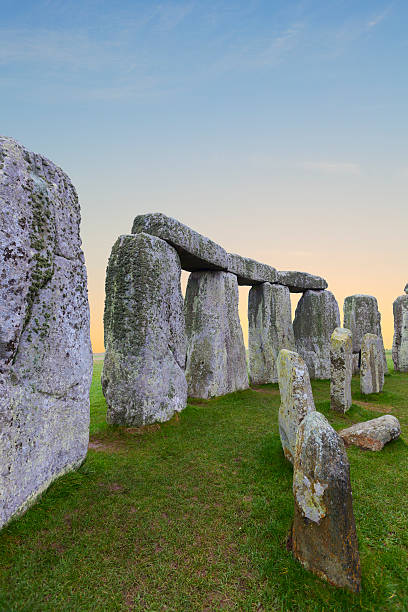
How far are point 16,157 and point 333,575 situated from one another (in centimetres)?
465

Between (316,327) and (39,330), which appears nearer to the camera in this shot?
(39,330)

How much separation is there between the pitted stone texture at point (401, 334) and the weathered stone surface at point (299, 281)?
4.37 metres

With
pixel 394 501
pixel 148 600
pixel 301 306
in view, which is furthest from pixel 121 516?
pixel 301 306

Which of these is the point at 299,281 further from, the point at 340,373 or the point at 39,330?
the point at 39,330

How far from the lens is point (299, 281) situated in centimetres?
1387

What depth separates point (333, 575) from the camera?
2.62 metres

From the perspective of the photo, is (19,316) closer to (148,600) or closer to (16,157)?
(16,157)

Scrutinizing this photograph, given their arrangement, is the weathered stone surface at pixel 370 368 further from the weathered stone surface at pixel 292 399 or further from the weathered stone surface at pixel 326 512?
the weathered stone surface at pixel 326 512

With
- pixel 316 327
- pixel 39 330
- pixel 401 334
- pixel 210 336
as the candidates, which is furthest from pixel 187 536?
pixel 401 334

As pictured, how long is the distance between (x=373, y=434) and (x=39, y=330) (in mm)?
5235

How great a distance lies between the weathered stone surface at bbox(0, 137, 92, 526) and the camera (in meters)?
3.32

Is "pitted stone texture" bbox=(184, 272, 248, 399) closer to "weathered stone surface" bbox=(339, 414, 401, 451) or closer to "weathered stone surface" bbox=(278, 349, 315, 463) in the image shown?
"weathered stone surface" bbox=(339, 414, 401, 451)

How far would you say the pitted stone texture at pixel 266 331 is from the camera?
490 inches

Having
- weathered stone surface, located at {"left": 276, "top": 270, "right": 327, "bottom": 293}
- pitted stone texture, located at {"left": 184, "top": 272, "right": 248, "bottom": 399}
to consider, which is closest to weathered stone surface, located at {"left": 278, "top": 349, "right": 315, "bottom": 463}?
pitted stone texture, located at {"left": 184, "top": 272, "right": 248, "bottom": 399}
